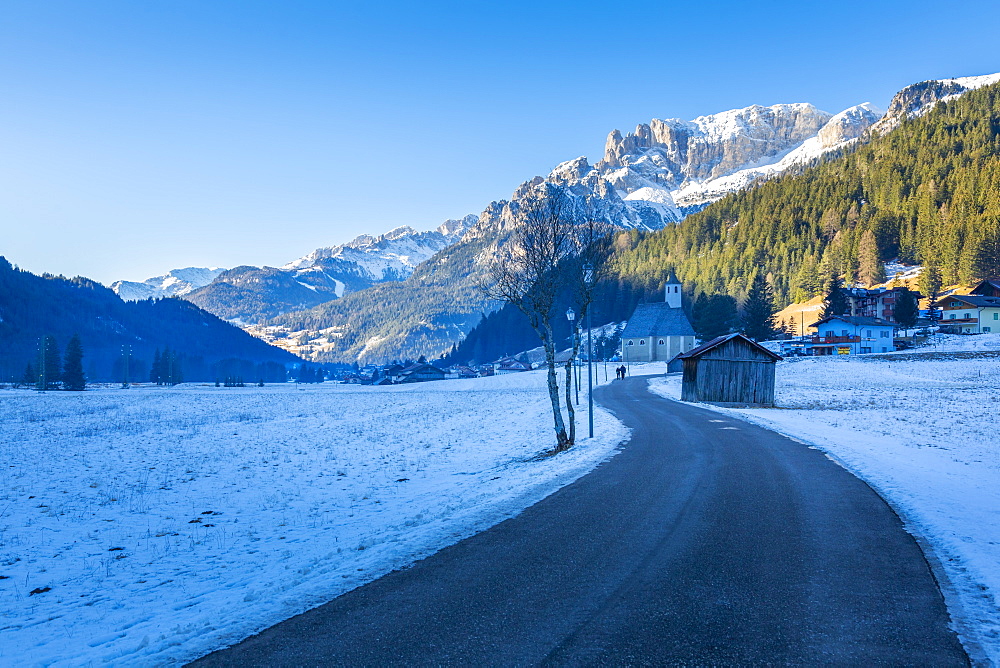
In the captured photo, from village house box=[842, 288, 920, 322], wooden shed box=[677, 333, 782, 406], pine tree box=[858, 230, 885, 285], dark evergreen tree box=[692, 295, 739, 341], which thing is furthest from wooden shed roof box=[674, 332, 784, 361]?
pine tree box=[858, 230, 885, 285]

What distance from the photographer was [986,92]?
18988cm

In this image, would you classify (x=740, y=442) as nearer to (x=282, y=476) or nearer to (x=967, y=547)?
(x=967, y=547)

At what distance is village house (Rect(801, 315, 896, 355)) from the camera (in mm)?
90562

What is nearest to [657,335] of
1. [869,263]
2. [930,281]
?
[930,281]

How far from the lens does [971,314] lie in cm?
9488

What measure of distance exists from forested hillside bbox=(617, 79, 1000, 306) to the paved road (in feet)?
431

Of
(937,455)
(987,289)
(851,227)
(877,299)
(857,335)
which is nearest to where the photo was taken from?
(937,455)

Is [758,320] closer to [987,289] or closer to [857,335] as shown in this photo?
[857,335]

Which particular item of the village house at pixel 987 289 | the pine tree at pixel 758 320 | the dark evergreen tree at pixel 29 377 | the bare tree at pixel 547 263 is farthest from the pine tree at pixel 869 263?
the dark evergreen tree at pixel 29 377

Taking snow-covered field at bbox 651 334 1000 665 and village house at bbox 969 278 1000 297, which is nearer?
snow-covered field at bbox 651 334 1000 665

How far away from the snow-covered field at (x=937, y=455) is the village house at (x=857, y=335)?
37.0 m

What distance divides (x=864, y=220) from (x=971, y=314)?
6601 centimetres

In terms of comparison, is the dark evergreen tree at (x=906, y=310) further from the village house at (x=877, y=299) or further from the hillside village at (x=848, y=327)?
the village house at (x=877, y=299)

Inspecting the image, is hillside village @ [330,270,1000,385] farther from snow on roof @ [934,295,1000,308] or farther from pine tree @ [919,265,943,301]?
pine tree @ [919,265,943,301]
